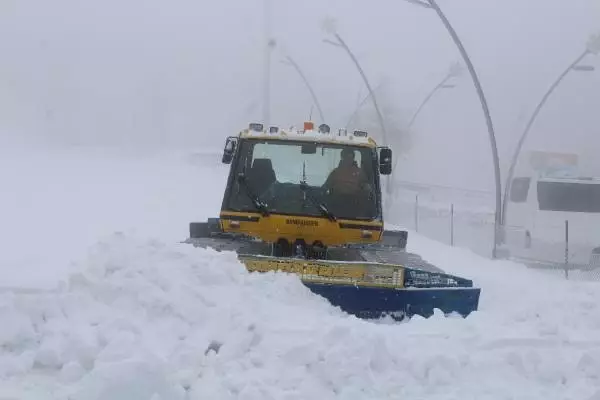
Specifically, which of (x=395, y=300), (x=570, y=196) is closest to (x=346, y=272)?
(x=395, y=300)

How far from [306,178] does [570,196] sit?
21.2 m

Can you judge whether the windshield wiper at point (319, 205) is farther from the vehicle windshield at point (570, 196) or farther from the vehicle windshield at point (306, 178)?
the vehicle windshield at point (570, 196)

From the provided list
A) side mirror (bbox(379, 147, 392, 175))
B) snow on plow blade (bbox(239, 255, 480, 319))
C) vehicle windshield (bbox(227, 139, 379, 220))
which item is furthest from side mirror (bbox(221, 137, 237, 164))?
snow on plow blade (bbox(239, 255, 480, 319))

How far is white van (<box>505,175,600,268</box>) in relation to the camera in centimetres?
2092

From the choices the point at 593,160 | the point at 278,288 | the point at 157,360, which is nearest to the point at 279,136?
the point at 278,288

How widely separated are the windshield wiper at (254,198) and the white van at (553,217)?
43.9 ft

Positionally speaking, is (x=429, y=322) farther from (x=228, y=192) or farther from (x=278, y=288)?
(x=228, y=192)

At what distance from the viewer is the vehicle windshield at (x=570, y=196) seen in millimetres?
26844

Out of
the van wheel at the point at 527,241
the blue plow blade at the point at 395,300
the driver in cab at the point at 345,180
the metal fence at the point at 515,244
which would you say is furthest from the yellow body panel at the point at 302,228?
the van wheel at the point at 527,241

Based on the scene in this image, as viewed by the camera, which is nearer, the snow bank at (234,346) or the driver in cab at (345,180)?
the snow bank at (234,346)

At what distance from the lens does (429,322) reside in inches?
238

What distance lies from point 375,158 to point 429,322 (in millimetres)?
2872

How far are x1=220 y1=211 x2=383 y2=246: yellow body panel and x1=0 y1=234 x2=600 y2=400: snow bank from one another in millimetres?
1898

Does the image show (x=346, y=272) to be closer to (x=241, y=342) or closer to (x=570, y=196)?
(x=241, y=342)
